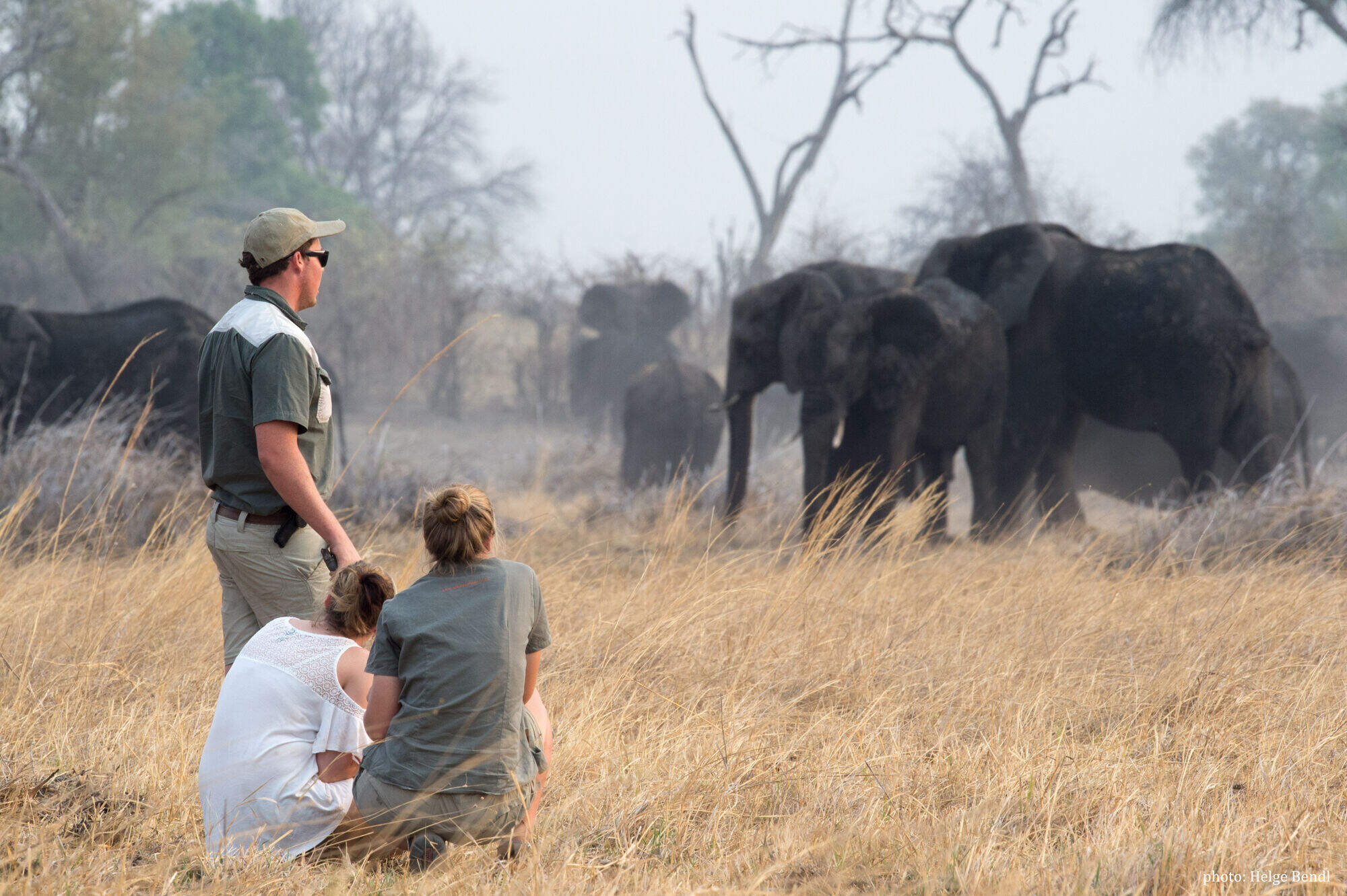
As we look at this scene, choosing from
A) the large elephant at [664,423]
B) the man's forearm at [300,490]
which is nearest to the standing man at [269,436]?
the man's forearm at [300,490]

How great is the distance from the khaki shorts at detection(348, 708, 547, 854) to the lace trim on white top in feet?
0.67

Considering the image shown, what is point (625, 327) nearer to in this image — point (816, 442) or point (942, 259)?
point (942, 259)

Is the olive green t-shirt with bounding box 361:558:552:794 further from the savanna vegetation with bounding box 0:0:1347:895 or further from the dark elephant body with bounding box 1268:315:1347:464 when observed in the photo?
the dark elephant body with bounding box 1268:315:1347:464

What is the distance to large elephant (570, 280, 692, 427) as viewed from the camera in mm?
18344

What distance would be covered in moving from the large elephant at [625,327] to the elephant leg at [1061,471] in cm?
942

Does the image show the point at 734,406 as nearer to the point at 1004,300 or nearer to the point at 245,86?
the point at 1004,300

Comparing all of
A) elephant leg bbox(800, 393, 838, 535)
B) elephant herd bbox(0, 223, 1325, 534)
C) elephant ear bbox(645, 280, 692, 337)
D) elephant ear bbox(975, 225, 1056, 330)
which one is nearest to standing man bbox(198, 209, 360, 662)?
elephant herd bbox(0, 223, 1325, 534)

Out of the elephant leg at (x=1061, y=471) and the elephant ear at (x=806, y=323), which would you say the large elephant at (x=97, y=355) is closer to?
the elephant ear at (x=806, y=323)

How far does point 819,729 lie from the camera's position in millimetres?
3895

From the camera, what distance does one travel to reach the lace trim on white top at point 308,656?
277cm

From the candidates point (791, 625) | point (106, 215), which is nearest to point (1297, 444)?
point (791, 625)

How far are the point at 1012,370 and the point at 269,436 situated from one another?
→ 284 inches

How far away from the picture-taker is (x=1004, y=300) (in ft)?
29.0

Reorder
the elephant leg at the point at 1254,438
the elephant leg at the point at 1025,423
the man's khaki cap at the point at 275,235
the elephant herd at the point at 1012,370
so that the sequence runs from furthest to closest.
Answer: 1. the elephant leg at the point at 1025,423
2. the elephant leg at the point at 1254,438
3. the elephant herd at the point at 1012,370
4. the man's khaki cap at the point at 275,235
